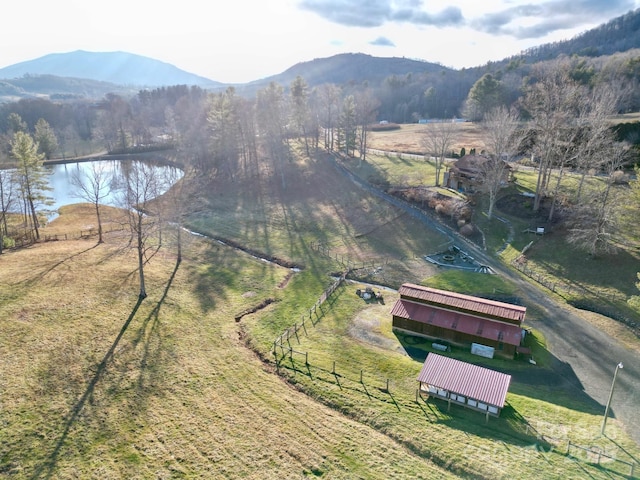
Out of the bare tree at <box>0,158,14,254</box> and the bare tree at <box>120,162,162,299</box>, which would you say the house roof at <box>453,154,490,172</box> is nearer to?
the bare tree at <box>120,162,162,299</box>

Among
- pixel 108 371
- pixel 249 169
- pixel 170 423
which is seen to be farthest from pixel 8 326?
pixel 249 169

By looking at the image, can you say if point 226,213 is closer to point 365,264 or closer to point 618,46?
point 365,264

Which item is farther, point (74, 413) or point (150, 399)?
point (150, 399)

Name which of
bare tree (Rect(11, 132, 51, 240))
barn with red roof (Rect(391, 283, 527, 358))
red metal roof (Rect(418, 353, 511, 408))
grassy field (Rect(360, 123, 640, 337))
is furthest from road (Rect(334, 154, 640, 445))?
bare tree (Rect(11, 132, 51, 240))

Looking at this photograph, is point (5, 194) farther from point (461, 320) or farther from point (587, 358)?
point (587, 358)

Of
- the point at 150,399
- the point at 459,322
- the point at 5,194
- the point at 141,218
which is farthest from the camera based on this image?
the point at 5,194

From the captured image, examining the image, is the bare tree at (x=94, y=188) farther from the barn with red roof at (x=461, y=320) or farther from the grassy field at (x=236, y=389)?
the barn with red roof at (x=461, y=320)

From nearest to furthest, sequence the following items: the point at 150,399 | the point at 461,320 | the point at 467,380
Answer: the point at 467,380
the point at 150,399
the point at 461,320

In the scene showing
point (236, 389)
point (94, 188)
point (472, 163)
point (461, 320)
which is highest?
point (472, 163)

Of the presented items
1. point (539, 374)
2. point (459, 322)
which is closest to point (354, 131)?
point (459, 322)
